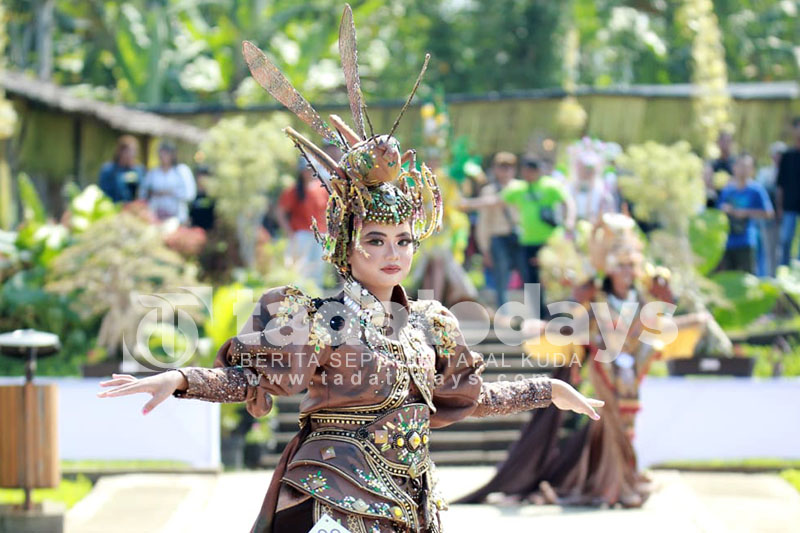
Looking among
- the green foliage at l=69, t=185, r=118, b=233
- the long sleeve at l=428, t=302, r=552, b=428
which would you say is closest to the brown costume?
the long sleeve at l=428, t=302, r=552, b=428

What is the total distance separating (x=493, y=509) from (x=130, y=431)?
10.5ft

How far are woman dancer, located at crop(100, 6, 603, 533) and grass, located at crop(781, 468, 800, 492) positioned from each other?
17.3ft

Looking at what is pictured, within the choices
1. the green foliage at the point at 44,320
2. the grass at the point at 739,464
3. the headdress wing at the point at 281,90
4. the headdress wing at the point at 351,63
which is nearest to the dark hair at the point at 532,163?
the grass at the point at 739,464

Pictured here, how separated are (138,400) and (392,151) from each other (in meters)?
5.97

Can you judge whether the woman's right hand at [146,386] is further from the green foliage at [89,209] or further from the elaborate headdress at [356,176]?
the green foliage at [89,209]

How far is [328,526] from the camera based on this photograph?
A: 15.6 feet

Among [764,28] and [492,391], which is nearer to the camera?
[492,391]

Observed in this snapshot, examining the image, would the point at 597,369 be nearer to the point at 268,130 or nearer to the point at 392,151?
the point at 392,151

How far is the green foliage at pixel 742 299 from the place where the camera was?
13383mm

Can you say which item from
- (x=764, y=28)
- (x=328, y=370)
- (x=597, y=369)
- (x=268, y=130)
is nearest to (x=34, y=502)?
(x=597, y=369)

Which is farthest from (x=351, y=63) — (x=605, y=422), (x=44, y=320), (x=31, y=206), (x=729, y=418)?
(x=31, y=206)

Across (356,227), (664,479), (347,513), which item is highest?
(356,227)

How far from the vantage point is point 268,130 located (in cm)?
1445

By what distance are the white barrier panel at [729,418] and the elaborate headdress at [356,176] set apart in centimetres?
588
